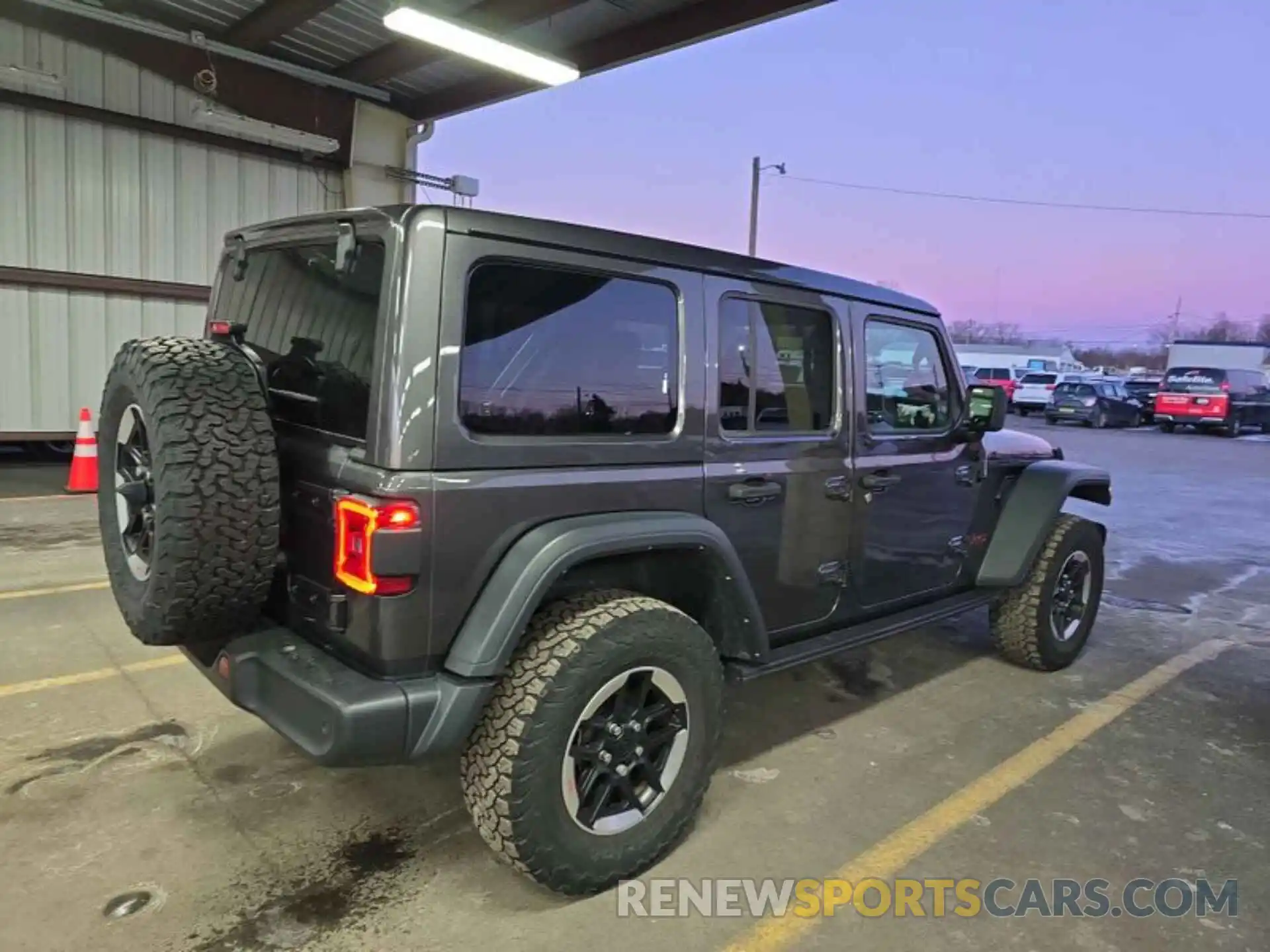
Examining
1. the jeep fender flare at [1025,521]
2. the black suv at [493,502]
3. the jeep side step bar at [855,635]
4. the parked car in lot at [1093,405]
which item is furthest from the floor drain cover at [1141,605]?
the parked car in lot at [1093,405]

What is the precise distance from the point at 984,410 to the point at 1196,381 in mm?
23648

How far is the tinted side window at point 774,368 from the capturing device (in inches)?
119

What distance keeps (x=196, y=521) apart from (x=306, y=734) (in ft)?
2.05

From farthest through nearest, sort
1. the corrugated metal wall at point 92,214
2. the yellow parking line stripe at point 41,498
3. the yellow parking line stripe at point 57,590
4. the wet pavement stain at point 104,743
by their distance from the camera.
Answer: the corrugated metal wall at point 92,214 → the yellow parking line stripe at point 41,498 → the yellow parking line stripe at point 57,590 → the wet pavement stain at point 104,743

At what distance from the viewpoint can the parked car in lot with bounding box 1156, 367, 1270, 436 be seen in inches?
907

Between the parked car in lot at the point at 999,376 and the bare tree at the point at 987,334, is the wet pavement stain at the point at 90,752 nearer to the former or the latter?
the parked car in lot at the point at 999,376

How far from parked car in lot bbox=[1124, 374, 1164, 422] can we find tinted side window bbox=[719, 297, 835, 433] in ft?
82.5

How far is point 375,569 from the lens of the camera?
2.21 metres

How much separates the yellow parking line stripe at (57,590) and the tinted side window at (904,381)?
4407mm

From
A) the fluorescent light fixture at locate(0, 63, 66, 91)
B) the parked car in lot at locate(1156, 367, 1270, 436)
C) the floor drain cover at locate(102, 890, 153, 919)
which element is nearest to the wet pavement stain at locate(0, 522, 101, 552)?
the floor drain cover at locate(102, 890, 153, 919)

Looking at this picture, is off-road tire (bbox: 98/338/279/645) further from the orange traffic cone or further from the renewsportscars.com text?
the orange traffic cone

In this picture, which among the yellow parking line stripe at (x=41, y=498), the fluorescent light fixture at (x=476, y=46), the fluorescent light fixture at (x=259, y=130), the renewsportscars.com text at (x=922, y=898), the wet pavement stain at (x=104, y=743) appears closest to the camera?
the renewsportscars.com text at (x=922, y=898)

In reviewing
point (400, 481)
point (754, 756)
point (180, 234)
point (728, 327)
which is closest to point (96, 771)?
point (400, 481)

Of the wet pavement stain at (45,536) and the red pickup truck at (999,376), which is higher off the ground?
the red pickup truck at (999,376)
